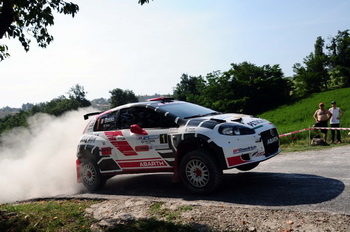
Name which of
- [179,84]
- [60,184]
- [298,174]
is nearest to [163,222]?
[298,174]

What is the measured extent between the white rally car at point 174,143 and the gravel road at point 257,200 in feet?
1.56

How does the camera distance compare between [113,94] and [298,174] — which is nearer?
[298,174]

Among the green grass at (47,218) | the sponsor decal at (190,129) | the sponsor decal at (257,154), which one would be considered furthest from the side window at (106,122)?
the sponsor decal at (257,154)

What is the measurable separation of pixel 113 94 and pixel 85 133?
104699 mm

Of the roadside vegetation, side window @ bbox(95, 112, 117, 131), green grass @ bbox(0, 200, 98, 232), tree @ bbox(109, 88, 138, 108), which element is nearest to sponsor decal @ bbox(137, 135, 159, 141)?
side window @ bbox(95, 112, 117, 131)

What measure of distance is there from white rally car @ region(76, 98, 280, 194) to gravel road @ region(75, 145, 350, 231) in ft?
1.56

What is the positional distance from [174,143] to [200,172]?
0.77 m

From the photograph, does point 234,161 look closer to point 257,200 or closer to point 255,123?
point 257,200

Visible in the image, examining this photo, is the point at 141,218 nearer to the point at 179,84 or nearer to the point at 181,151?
the point at 181,151

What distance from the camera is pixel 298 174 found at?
713 centimetres

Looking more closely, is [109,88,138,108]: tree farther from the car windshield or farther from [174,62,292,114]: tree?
the car windshield

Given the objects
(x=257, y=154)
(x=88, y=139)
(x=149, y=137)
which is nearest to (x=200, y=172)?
(x=257, y=154)

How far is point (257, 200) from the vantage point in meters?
5.50

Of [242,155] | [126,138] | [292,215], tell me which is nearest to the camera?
[292,215]
